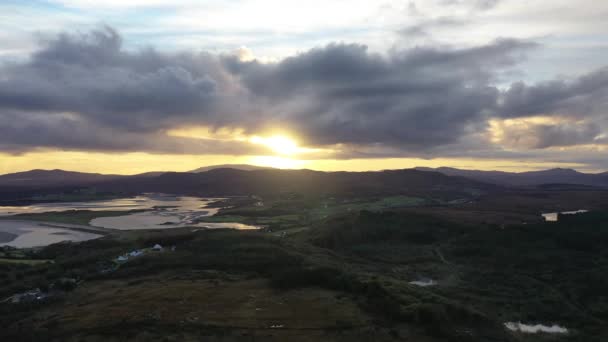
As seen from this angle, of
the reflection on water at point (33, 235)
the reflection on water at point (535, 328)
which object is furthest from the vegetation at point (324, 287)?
the reflection on water at point (33, 235)

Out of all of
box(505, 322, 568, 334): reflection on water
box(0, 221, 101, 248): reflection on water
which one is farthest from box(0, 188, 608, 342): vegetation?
box(0, 221, 101, 248): reflection on water

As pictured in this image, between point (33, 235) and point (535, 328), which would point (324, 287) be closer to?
point (535, 328)

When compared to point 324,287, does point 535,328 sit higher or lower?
lower

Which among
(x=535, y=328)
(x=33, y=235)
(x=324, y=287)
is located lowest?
(x=535, y=328)

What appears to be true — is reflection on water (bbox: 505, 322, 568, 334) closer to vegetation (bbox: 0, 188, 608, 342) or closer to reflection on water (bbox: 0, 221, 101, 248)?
vegetation (bbox: 0, 188, 608, 342)

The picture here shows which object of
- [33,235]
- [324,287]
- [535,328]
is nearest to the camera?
[535,328]

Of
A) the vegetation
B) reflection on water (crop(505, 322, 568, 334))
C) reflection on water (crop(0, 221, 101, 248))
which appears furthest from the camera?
reflection on water (crop(0, 221, 101, 248))

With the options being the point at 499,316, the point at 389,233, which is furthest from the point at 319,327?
the point at 389,233

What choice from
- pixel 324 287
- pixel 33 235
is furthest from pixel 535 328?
pixel 33 235

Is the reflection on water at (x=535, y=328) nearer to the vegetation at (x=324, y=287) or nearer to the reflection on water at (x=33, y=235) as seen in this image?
the vegetation at (x=324, y=287)
